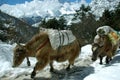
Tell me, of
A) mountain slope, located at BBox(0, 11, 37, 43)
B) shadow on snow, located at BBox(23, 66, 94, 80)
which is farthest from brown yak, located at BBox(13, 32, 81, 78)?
mountain slope, located at BBox(0, 11, 37, 43)

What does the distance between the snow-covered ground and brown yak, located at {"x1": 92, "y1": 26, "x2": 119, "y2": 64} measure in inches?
11.9

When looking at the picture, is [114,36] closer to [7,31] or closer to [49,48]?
[49,48]

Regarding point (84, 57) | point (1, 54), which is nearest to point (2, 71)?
point (1, 54)

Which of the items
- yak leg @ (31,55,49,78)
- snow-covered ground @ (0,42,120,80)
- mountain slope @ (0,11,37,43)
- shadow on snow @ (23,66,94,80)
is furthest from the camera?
mountain slope @ (0,11,37,43)

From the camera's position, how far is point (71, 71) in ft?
34.4

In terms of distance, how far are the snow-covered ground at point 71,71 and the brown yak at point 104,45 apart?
301 millimetres

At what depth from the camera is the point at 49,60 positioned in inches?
383

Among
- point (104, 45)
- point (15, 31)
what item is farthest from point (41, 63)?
point (15, 31)

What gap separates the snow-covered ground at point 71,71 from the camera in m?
9.05

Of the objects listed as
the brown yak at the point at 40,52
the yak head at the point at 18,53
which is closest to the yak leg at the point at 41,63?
the brown yak at the point at 40,52

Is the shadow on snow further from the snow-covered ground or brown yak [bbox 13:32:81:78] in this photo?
brown yak [bbox 13:32:81:78]

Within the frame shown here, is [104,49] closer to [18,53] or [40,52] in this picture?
[40,52]

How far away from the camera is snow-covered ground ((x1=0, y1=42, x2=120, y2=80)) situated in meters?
9.05

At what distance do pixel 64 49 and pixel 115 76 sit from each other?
195 centimetres
